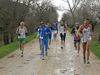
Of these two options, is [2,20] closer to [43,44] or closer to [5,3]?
[5,3]

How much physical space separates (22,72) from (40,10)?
43793 millimetres

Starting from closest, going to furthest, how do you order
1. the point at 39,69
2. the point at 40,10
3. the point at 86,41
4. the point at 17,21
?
1. the point at 39,69
2. the point at 86,41
3. the point at 17,21
4. the point at 40,10

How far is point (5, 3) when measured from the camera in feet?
128

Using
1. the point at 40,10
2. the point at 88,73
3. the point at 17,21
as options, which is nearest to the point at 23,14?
the point at 17,21

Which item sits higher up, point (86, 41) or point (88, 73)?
point (86, 41)

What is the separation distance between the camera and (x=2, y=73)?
12836mm

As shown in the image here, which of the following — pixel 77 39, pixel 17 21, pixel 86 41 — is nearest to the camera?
pixel 86 41

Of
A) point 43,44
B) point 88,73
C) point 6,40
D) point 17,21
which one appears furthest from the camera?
point 6,40

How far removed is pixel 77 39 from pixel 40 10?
1417 inches

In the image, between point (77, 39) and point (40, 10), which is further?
point (40, 10)

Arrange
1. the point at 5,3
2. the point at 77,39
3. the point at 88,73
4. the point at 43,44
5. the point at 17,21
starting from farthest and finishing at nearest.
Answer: the point at 17,21 < the point at 5,3 < the point at 77,39 < the point at 43,44 < the point at 88,73

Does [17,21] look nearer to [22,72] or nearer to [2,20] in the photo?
[2,20]

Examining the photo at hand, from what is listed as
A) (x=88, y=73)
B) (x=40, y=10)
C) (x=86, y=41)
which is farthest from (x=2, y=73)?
(x=40, y=10)

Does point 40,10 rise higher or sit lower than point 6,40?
higher
